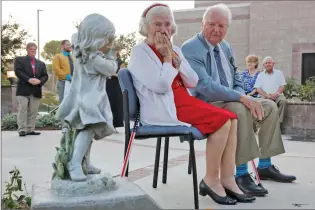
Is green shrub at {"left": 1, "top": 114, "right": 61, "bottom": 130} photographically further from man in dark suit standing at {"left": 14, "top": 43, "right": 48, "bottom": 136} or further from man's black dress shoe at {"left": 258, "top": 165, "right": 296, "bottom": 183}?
man's black dress shoe at {"left": 258, "top": 165, "right": 296, "bottom": 183}

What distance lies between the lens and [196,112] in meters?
2.89

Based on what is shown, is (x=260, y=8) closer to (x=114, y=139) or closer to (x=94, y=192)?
(x=114, y=139)

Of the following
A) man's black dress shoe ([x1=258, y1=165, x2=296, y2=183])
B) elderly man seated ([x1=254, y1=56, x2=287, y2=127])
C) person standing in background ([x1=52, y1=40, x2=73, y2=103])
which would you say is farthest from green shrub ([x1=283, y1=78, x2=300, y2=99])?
man's black dress shoe ([x1=258, y1=165, x2=296, y2=183])

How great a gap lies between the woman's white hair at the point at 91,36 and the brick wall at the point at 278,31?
14.4 meters

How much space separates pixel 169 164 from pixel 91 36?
2299 millimetres

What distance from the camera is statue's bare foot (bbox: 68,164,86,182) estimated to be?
2387mm

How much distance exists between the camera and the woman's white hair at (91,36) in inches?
93.4

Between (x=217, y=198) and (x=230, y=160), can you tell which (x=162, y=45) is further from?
(x=217, y=198)

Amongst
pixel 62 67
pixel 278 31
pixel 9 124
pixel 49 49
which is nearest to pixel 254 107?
pixel 62 67

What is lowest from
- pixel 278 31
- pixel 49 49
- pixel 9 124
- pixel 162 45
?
pixel 9 124

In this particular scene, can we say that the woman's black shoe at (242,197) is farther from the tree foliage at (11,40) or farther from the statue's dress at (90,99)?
the tree foliage at (11,40)

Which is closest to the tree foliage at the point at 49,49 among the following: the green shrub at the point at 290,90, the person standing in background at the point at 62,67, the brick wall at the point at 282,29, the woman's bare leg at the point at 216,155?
the brick wall at the point at 282,29

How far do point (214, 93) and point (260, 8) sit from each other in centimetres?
1426

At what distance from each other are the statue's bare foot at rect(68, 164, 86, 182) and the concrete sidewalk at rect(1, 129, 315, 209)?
2.31 feet
